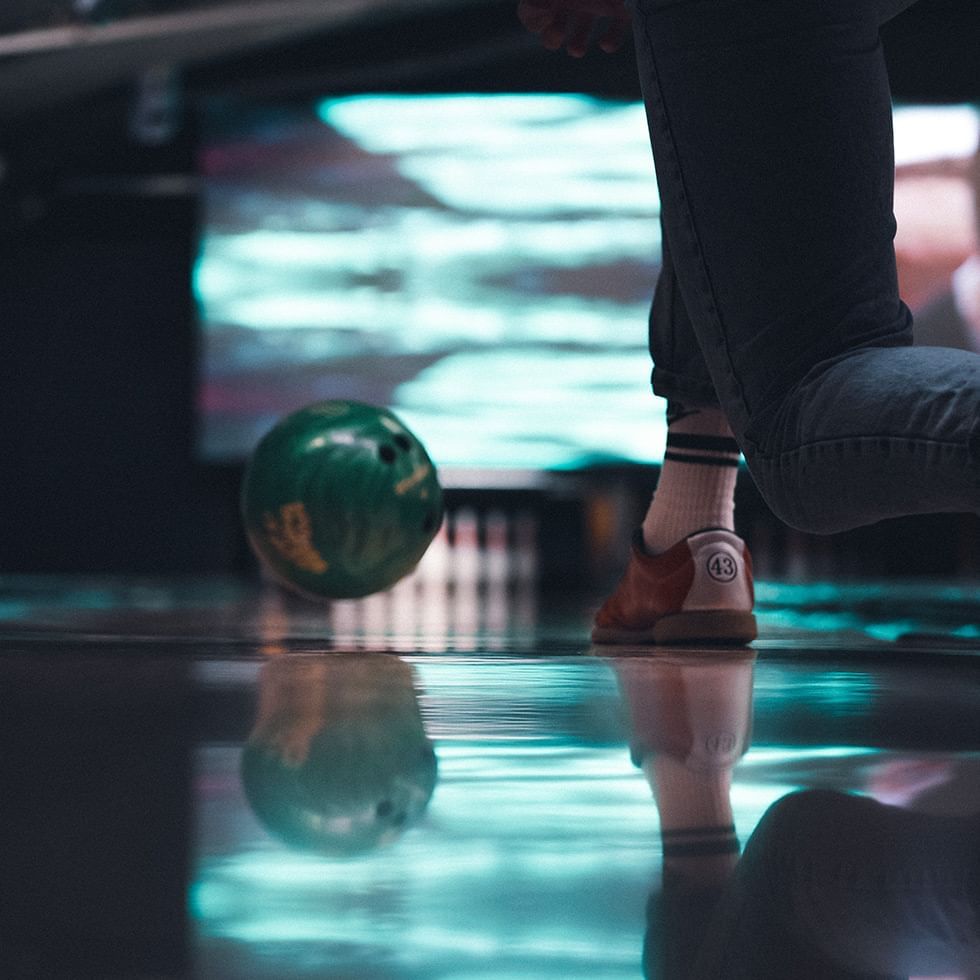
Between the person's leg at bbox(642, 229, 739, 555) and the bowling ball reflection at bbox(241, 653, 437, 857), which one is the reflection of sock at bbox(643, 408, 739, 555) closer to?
the person's leg at bbox(642, 229, 739, 555)

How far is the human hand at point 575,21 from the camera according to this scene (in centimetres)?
129

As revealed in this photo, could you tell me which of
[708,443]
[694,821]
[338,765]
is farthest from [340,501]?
[694,821]

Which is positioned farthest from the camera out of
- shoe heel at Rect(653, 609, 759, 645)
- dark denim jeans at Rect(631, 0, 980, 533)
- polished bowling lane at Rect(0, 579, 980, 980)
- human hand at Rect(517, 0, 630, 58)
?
shoe heel at Rect(653, 609, 759, 645)

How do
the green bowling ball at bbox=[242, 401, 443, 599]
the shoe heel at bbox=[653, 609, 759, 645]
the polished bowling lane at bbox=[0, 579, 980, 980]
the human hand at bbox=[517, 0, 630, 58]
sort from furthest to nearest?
1. the green bowling ball at bbox=[242, 401, 443, 599]
2. the shoe heel at bbox=[653, 609, 759, 645]
3. the human hand at bbox=[517, 0, 630, 58]
4. the polished bowling lane at bbox=[0, 579, 980, 980]

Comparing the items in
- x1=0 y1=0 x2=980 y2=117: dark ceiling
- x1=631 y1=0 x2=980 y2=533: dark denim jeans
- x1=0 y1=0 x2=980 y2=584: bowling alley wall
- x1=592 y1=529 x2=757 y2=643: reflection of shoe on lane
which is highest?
x1=0 y1=0 x2=980 y2=117: dark ceiling

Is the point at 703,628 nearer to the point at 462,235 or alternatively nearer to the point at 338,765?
the point at 338,765

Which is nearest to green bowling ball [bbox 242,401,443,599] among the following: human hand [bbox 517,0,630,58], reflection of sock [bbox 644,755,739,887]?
human hand [bbox 517,0,630,58]

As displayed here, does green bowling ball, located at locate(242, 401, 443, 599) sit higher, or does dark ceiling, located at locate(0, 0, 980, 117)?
dark ceiling, located at locate(0, 0, 980, 117)

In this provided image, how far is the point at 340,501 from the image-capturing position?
2248 mm

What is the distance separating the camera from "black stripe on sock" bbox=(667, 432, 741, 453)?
4.58 ft

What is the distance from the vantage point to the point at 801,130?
828 millimetres

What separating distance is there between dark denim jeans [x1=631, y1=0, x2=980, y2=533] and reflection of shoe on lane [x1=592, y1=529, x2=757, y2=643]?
53cm

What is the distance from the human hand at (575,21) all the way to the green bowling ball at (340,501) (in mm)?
1070

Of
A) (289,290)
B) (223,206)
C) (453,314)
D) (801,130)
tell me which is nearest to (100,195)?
(223,206)
